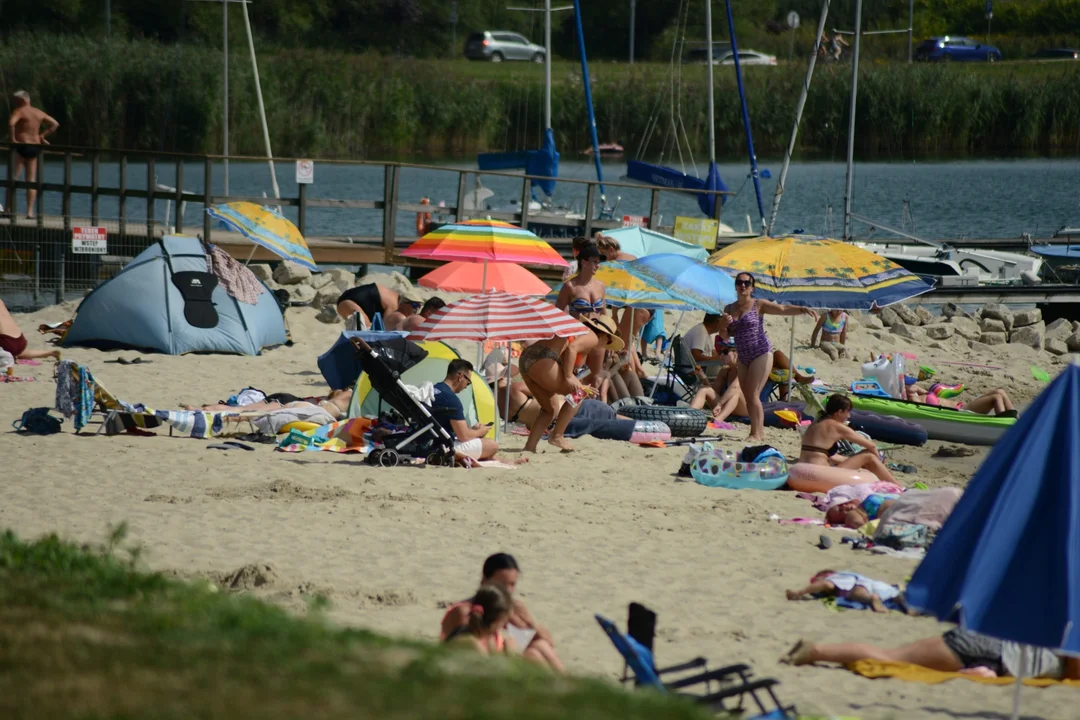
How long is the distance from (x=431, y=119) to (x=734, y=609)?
38.1 metres

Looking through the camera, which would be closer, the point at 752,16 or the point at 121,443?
the point at 121,443

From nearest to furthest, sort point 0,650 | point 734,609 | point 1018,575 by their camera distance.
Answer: point 0,650 < point 1018,575 < point 734,609

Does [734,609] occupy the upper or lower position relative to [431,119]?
lower

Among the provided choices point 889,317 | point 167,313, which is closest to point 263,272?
point 167,313

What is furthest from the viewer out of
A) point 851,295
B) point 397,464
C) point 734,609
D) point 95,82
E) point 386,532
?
point 95,82

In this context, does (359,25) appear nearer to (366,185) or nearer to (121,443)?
(366,185)

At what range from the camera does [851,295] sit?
11.1 meters

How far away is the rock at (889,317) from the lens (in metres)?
18.0

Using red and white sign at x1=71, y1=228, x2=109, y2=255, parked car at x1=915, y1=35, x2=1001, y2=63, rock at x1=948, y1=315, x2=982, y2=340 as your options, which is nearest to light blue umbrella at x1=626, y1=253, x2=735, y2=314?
rock at x1=948, y1=315, x2=982, y2=340

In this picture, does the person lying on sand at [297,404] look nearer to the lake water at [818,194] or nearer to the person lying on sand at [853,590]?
the person lying on sand at [853,590]

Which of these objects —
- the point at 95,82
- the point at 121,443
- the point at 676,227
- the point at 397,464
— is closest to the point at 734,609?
the point at 397,464

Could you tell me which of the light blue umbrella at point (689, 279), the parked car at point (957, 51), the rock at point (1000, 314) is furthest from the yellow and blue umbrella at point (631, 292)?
the parked car at point (957, 51)

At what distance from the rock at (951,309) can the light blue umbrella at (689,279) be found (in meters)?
7.94

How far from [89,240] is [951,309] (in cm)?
1208
